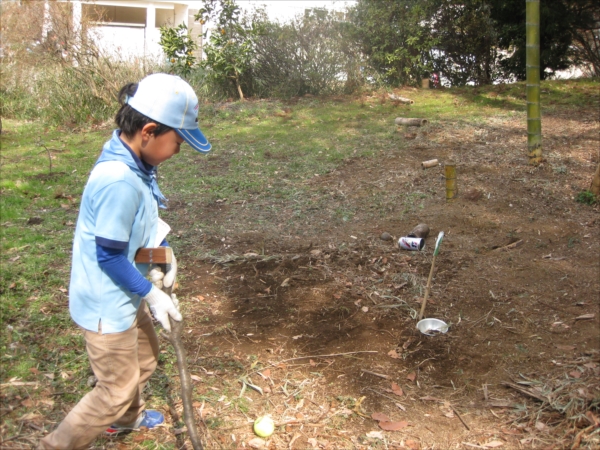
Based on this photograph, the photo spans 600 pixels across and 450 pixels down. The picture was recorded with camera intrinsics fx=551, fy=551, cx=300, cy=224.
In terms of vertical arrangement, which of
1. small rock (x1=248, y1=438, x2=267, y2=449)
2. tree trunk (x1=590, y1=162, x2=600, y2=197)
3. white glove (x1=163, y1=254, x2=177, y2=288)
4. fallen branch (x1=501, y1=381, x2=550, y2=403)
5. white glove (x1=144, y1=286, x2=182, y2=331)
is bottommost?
small rock (x1=248, y1=438, x2=267, y2=449)

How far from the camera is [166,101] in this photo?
2.25 metres

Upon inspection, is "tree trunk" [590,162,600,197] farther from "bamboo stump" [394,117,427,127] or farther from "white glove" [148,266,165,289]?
"white glove" [148,266,165,289]

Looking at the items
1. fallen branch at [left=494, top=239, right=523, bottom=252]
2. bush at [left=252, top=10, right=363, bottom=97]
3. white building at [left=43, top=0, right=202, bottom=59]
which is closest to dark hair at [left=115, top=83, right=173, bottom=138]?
fallen branch at [left=494, top=239, right=523, bottom=252]

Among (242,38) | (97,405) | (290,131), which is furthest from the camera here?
(242,38)

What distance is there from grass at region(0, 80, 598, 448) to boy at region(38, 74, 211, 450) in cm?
62

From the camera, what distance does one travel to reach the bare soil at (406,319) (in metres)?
3.05

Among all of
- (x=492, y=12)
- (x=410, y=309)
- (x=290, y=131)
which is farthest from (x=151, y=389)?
(x=492, y=12)

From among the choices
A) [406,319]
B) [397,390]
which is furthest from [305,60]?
[397,390]

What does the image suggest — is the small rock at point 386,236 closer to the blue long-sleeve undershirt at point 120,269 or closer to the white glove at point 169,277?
the white glove at point 169,277

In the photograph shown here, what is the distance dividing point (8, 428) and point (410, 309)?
2688 mm

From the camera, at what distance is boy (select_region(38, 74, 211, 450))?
2182 millimetres

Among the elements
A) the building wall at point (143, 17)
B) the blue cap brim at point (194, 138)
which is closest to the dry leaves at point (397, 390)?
the blue cap brim at point (194, 138)

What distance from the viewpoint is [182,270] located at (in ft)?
15.9

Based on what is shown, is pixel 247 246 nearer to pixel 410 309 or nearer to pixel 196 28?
pixel 410 309
